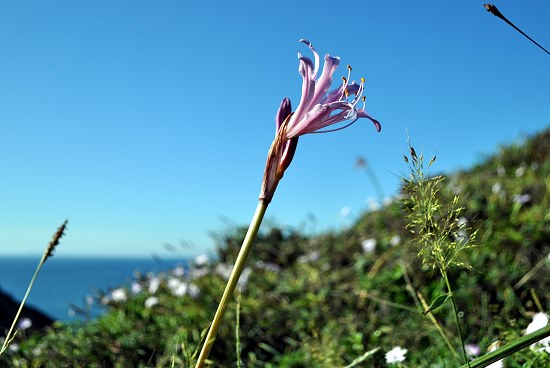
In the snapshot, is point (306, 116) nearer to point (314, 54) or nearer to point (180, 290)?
point (314, 54)

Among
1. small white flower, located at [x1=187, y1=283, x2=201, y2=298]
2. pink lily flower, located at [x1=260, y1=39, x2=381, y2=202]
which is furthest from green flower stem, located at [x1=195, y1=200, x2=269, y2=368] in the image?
small white flower, located at [x1=187, y1=283, x2=201, y2=298]

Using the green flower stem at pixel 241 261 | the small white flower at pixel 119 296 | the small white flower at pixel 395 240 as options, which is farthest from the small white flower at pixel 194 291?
the green flower stem at pixel 241 261

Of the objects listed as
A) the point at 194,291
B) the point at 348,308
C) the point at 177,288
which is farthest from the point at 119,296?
the point at 348,308

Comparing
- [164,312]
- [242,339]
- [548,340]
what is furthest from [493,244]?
[548,340]

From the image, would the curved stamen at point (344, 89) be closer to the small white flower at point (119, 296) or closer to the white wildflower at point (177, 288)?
the white wildflower at point (177, 288)

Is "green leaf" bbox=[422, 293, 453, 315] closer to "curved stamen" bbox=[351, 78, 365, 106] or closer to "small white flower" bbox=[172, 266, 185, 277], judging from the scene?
"curved stamen" bbox=[351, 78, 365, 106]
